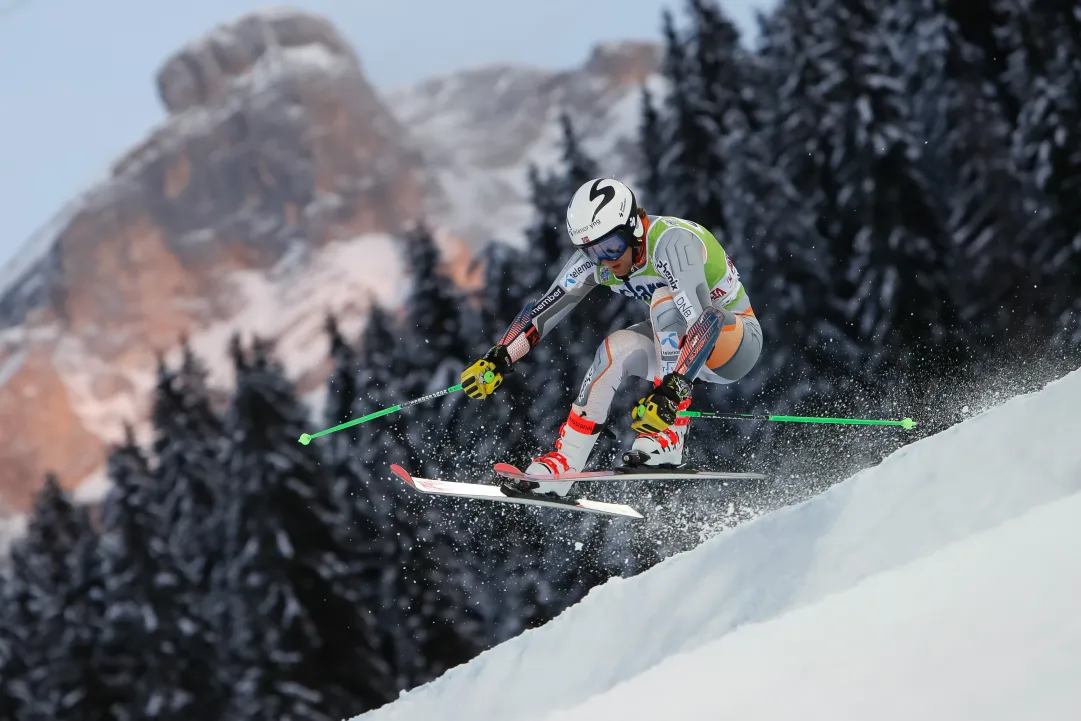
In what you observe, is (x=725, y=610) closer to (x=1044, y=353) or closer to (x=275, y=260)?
(x=1044, y=353)

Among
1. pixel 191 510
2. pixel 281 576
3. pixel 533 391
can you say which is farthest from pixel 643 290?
pixel 191 510

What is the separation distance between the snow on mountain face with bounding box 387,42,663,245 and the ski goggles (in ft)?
308

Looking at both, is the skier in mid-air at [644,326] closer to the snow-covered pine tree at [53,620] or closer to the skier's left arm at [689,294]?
the skier's left arm at [689,294]

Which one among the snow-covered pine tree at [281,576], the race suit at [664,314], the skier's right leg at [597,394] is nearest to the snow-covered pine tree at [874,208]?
the snow-covered pine tree at [281,576]

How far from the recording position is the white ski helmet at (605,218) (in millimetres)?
7883

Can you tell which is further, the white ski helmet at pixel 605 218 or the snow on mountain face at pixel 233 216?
the snow on mountain face at pixel 233 216

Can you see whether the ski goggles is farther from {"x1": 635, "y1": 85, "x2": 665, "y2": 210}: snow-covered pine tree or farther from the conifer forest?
{"x1": 635, "y1": 85, "x2": 665, "y2": 210}: snow-covered pine tree

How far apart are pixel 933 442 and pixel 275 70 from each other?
5021 inches

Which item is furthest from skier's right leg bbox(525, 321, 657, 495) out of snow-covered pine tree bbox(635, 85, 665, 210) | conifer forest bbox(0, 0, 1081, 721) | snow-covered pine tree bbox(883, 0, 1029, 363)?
snow-covered pine tree bbox(635, 85, 665, 210)

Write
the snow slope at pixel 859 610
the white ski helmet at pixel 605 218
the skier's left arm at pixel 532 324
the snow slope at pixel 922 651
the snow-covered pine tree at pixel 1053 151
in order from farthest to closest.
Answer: the snow-covered pine tree at pixel 1053 151
the skier's left arm at pixel 532 324
the white ski helmet at pixel 605 218
the snow slope at pixel 859 610
the snow slope at pixel 922 651

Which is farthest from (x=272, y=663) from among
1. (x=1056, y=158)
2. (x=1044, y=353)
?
(x=1056, y=158)

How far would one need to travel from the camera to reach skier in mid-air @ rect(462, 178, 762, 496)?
793cm

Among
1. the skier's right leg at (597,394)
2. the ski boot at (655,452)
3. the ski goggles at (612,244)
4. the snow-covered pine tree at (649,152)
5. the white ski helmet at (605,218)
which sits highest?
the white ski helmet at (605,218)

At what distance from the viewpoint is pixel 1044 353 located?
23.3 m
